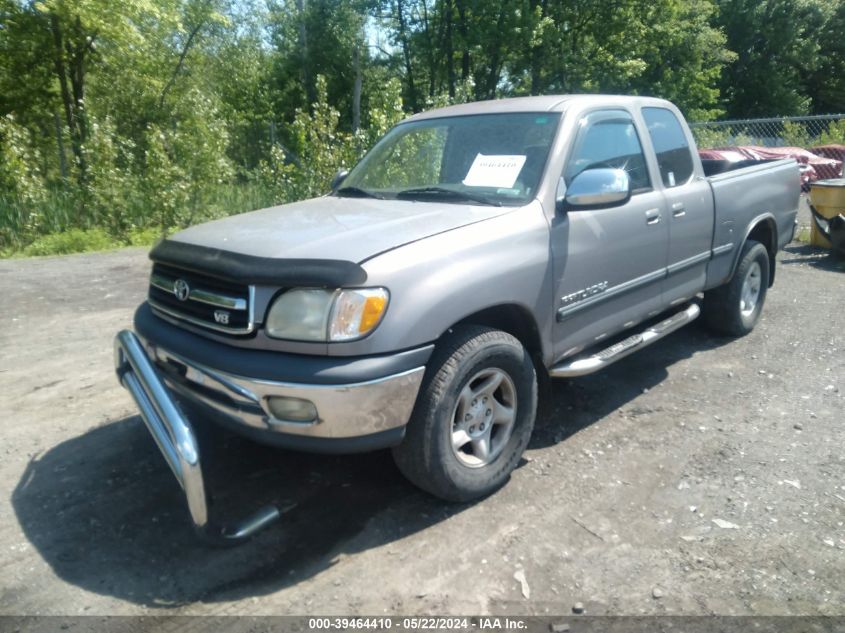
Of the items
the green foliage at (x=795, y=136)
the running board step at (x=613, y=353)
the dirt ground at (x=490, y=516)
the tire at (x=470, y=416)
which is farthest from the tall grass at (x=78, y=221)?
the green foliage at (x=795, y=136)

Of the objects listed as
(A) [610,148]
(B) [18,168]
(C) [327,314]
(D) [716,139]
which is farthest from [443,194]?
(D) [716,139]

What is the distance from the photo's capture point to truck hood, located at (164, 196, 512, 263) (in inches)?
116

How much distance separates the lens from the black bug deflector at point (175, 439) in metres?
2.70

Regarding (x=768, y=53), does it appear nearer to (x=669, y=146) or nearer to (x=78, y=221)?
(x=78, y=221)

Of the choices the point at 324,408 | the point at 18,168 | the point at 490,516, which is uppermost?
the point at 18,168

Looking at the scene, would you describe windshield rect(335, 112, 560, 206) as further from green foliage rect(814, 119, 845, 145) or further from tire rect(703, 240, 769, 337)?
green foliage rect(814, 119, 845, 145)

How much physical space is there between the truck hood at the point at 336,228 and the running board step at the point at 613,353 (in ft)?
3.19

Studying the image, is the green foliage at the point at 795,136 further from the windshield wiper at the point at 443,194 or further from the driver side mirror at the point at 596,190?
the windshield wiper at the point at 443,194

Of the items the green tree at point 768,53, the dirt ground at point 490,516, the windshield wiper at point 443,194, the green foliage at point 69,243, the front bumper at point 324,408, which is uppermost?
the green tree at point 768,53

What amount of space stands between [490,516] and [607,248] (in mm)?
1680

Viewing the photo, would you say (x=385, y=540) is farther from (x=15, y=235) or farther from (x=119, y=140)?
(x=119, y=140)

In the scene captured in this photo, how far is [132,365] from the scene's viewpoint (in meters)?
3.04

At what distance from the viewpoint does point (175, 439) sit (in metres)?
2.71

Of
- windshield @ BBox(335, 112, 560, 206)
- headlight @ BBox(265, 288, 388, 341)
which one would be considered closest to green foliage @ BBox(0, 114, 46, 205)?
windshield @ BBox(335, 112, 560, 206)
